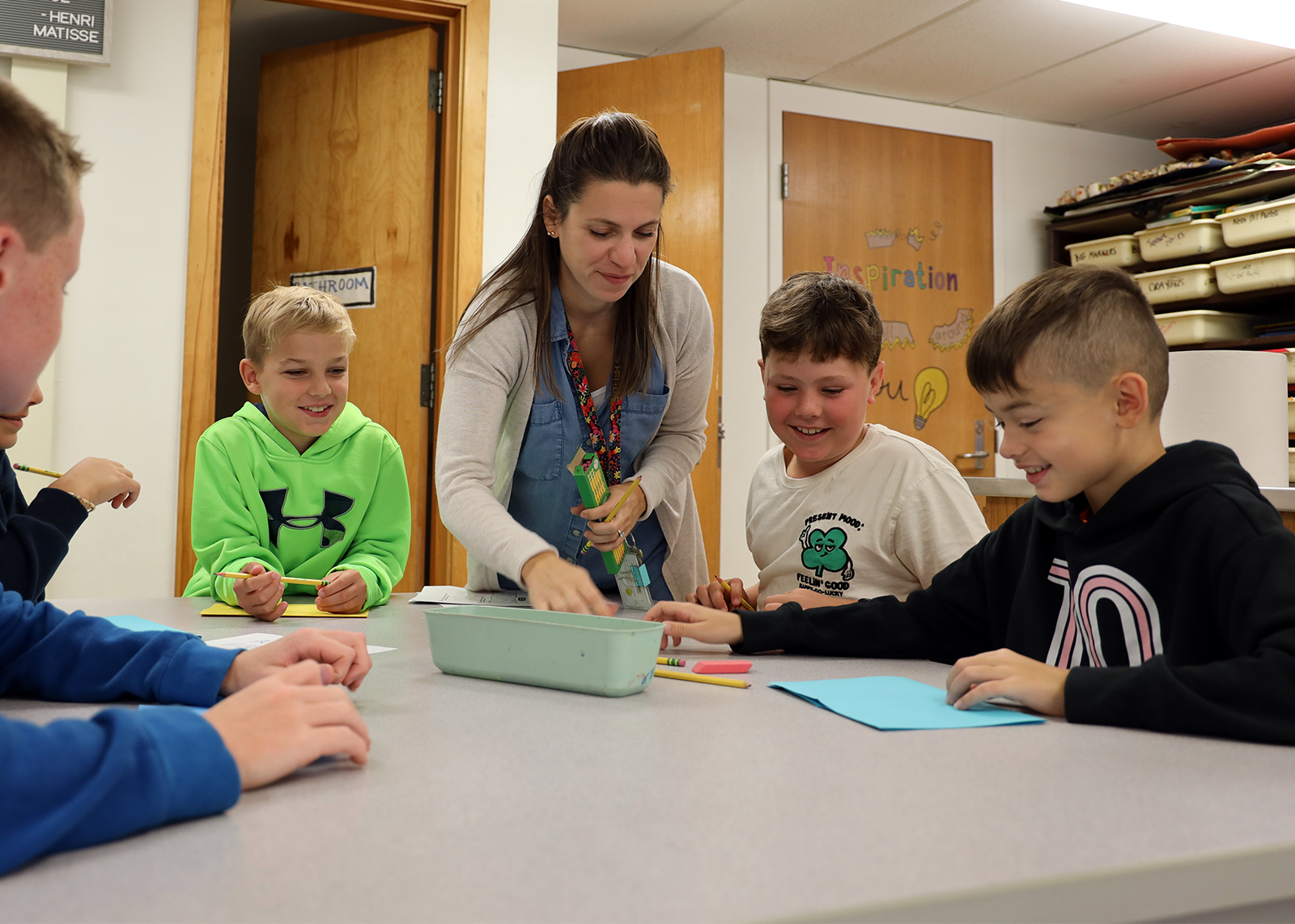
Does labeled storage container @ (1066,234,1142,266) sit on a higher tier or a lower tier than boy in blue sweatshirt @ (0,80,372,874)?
higher

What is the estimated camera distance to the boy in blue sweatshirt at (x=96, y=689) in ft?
1.69

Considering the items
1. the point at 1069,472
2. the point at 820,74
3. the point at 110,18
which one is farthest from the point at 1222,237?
the point at 110,18

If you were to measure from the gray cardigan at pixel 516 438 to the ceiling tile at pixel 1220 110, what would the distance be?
3353mm

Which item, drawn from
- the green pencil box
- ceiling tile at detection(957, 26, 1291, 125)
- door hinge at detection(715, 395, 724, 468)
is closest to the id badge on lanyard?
the green pencil box

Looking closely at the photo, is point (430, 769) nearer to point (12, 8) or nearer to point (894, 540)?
point (894, 540)

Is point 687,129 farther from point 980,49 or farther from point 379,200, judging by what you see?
point 980,49

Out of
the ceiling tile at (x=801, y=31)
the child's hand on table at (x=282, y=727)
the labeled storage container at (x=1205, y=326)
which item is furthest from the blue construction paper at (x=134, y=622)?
the labeled storage container at (x=1205, y=326)

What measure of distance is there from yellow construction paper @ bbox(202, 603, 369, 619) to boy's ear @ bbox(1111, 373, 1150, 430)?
1024 millimetres

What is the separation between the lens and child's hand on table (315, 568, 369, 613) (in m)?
1.47

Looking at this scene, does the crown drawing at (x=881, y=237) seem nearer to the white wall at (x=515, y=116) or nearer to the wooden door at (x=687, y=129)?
the wooden door at (x=687, y=129)

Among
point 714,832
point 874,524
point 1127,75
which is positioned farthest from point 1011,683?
point 1127,75

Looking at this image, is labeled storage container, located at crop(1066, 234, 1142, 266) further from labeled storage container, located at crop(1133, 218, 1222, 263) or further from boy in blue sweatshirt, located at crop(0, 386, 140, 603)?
boy in blue sweatshirt, located at crop(0, 386, 140, 603)

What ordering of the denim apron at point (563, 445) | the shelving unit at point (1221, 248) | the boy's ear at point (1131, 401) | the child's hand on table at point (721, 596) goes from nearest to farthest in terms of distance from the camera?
the boy's ear at point (1131, 401) < the child's hand on table at point (721, 596) < the denim apron at point (563, 445) < the shelving unit at point (1221, 248)

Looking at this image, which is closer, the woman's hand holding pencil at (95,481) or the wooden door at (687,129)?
the woman's hand holding pencil at (95,481)
